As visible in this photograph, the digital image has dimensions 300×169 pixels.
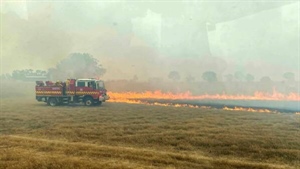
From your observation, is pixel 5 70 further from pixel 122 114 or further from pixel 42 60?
pixel 122 114

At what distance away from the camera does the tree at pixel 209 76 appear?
67625mm

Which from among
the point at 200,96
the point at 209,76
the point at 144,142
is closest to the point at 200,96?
the point at 200,96

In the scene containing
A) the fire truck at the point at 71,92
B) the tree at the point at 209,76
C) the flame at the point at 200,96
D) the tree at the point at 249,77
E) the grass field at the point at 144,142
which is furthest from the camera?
the tree at the point at 209,76

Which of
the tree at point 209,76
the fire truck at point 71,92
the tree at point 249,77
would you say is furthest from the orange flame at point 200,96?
the fire truck at point 71,92

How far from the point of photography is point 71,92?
34.9 metres

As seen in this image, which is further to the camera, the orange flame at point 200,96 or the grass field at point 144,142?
the orange flame at point 200,96

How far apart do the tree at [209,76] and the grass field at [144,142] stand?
134ft

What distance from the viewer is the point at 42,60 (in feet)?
201

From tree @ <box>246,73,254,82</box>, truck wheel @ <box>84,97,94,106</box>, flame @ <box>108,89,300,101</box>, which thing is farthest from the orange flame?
truck wheel @ <box>84,97,94,106</box>

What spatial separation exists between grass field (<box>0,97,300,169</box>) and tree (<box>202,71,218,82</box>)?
134ft

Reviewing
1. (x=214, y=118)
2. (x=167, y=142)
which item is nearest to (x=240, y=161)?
(x=167, y=142)

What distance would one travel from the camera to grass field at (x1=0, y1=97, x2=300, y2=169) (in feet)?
43.3

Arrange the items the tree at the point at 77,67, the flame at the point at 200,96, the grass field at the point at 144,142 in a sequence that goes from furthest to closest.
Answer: the tree at the point at 77,67 < the flame at the point at 200,96 < the grass field at the point at 144,142

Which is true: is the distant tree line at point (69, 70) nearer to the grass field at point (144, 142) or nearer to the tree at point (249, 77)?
the grass field at point (144, 142)
